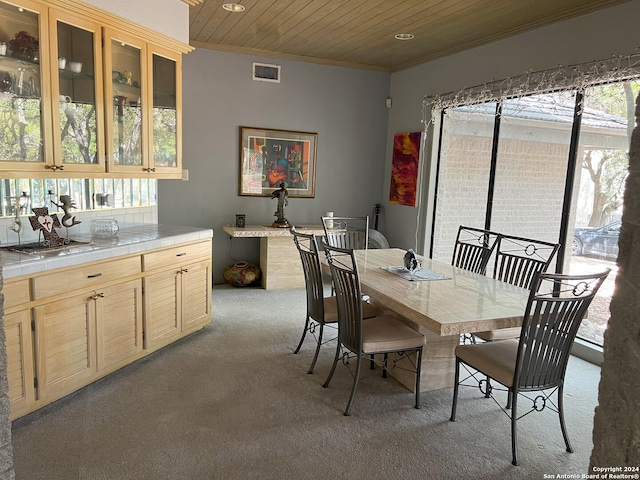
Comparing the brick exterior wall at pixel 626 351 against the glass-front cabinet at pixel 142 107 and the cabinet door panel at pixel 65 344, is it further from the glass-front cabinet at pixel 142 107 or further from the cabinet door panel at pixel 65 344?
the glass-front cabinet at pixel 142 107

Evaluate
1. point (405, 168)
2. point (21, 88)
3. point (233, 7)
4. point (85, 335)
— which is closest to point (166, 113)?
point (233, 7)

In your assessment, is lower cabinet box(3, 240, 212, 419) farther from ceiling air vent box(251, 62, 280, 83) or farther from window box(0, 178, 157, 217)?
ceiling air vent box(251, 62, 280, 83)

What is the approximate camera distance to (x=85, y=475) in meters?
2.12

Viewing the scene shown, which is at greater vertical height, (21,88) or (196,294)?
(21,88)

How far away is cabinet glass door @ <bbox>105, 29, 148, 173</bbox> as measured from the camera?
3.17m

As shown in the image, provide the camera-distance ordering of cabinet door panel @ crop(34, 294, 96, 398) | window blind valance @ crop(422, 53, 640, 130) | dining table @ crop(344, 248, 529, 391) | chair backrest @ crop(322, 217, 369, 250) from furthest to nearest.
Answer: chair backrest @ crop(322, 217, 369, 250), window blind valance @ crop(422, 53, 640, 130), cabinet door panel @ crop(34, 294, 96, 398), dining table @ crop(344, 248, 529, 391)

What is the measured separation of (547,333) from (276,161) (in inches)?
151

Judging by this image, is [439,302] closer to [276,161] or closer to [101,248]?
[101,248]

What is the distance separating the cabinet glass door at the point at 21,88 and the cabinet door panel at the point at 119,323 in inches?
34.0

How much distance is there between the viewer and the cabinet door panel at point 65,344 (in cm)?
252

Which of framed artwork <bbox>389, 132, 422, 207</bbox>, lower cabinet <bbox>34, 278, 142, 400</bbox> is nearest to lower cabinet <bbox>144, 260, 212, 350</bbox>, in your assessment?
lower cabinet <bbox>34, 278, 142, 400</bbox>

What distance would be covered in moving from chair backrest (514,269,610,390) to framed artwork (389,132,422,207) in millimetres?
3152

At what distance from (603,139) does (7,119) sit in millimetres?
3885

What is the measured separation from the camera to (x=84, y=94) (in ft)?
9.91
